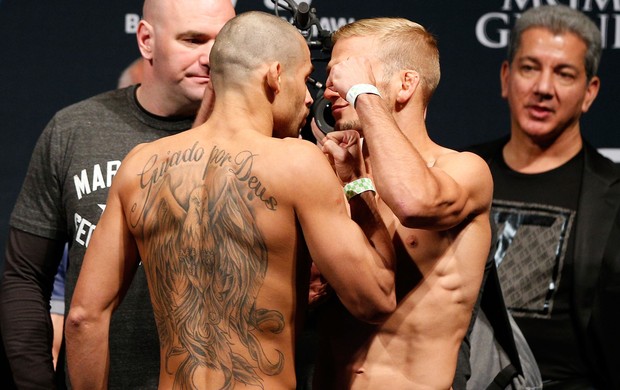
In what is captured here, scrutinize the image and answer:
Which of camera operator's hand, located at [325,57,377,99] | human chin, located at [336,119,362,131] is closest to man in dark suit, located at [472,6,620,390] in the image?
human chin, located at [336,119,362,131]

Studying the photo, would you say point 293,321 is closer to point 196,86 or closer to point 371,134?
point 371,134

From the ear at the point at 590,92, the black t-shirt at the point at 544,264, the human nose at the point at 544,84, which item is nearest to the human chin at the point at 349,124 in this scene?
the black t-shirt at the point at 544,264

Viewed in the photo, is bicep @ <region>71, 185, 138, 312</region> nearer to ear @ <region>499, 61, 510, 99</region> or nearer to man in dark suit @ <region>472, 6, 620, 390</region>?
man in dark suit @ <region>472, 6, 620, 390</region>

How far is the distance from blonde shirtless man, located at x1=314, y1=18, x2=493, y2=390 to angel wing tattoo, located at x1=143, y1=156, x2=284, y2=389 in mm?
291

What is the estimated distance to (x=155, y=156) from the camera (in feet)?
7.19

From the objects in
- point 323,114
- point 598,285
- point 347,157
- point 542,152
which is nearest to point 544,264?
point 598,285

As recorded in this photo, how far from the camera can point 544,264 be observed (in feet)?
10.8

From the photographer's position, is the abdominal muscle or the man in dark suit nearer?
the abdominal muscle

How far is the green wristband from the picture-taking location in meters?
2.21

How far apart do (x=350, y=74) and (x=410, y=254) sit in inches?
16.3

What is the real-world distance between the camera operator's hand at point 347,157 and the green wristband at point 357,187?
52 millimetres

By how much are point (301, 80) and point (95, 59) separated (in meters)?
1.48

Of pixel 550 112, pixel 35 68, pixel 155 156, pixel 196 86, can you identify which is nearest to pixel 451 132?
pixel 550 112

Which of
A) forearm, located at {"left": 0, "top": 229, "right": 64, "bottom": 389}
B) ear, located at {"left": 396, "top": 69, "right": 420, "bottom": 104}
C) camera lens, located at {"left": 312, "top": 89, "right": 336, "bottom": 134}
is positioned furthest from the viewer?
forearm, located at {"left": 0, "top": 229, "right": 64, "bottom": 389}
